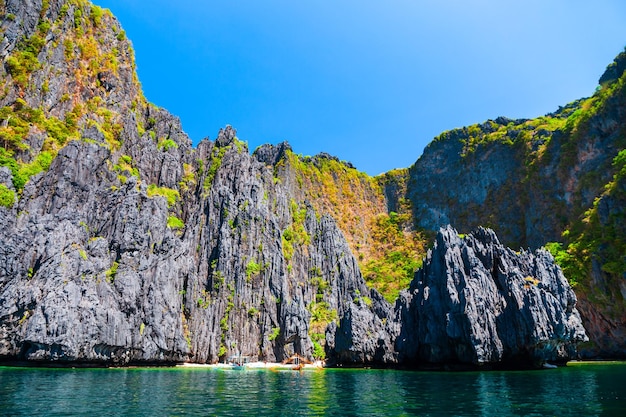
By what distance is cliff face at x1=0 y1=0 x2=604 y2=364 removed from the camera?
2596 inches

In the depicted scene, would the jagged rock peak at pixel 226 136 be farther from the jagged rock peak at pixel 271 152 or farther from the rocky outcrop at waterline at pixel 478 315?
the rocky outcrop at waterline at pixel 478 315

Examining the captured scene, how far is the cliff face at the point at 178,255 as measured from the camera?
65938 mm

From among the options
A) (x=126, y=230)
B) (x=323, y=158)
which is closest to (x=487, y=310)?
(x=126, y=230)

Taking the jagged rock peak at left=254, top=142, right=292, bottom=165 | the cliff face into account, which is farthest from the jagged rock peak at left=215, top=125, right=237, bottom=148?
the jagged rock peak at left=254, top=142, right=292, bottom=165

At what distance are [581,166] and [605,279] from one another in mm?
44142

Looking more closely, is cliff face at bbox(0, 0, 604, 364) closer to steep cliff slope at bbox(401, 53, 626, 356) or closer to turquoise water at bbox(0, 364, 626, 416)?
steep cliff slope at bbox(401, 53, 626, 356)

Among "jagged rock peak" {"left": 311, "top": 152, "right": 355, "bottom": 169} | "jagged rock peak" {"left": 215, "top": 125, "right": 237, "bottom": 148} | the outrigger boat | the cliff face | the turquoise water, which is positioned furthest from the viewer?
"jagged rock peak" {"left": 311, "top": 152, "right": 355, "bottom": 169}

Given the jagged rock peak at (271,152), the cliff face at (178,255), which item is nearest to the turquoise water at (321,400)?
the cliff face at (178,255)

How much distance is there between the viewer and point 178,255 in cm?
9694

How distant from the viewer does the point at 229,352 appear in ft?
315

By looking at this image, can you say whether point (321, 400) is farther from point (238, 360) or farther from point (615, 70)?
point (615, 70)

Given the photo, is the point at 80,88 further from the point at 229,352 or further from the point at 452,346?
the point at 452,346

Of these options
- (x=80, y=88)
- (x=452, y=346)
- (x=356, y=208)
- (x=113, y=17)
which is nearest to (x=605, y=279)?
(x=452, y=346)

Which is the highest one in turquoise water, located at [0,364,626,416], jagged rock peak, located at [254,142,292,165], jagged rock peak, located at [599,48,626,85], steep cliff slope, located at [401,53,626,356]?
jagged rock peak, located at [599,48,626,85]
